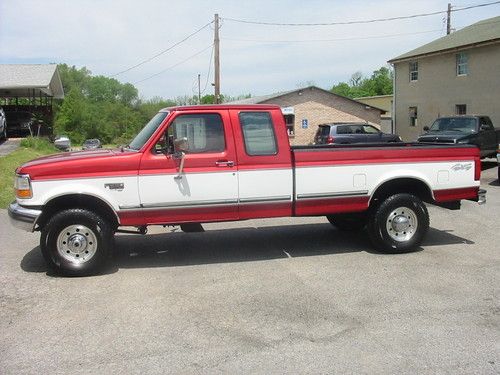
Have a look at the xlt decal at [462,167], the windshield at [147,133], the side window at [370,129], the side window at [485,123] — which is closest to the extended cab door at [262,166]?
the windshield at [147,133]

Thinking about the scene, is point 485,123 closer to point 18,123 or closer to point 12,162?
point 12,162

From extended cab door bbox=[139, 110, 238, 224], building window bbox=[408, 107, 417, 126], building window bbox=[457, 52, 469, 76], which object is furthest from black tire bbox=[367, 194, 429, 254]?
building window bbox=[408, 107, 417, 126]

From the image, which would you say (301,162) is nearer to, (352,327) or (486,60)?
(352,327)

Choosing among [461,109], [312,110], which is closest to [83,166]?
[461,109]

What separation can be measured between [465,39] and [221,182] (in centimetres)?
2608

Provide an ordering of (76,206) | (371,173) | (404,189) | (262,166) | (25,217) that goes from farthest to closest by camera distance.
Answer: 1. (404,189)
2. (371,173)
3. (262,166)
4. (76,206)
5. (25,217)

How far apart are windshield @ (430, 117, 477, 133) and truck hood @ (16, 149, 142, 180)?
47.1ft

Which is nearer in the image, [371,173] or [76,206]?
Answer: [76,206]

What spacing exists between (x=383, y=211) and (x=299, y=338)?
3.19 metres

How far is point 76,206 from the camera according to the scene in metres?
6.54

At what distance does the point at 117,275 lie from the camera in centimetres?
650

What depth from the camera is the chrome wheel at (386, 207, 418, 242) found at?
7.36 m

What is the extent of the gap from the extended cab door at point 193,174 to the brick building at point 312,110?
107 feet

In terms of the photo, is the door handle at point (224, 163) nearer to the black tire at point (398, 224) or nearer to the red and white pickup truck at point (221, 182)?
the red and white pickup truck at point (221, 182)
